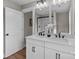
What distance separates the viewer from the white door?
9.82 ft

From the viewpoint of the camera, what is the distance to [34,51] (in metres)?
2.24

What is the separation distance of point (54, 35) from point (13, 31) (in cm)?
189

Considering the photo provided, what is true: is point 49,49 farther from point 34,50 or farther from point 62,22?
point 62,22

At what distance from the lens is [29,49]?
95.6 inches

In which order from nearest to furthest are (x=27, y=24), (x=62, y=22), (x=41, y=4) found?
(x=62, y=22), (x=41, y=4), (x=27, y=24)

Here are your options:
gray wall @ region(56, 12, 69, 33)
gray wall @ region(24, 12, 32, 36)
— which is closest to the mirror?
gray wall @ region(56, 12, 69, 33)

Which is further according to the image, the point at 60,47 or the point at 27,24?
the point at 27,24

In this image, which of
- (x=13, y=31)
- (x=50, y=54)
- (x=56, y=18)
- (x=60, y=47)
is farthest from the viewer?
(x=13, y=31)

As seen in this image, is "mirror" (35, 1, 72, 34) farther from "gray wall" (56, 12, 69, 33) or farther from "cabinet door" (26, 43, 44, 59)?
"cabinet door" (26, 43, 44, 59)

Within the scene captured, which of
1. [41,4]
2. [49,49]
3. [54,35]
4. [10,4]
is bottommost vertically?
[49,49]

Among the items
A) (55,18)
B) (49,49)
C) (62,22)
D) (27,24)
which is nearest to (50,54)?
(49,49)

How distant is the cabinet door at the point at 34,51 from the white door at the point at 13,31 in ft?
3.42
